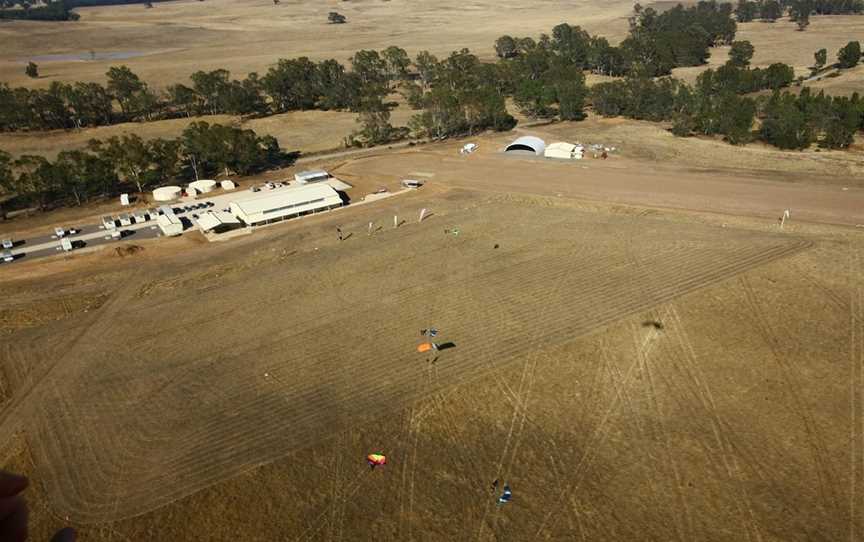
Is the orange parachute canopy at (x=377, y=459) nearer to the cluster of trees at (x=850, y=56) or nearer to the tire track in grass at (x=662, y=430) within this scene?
the tire track in grass at (x=662, y=430)

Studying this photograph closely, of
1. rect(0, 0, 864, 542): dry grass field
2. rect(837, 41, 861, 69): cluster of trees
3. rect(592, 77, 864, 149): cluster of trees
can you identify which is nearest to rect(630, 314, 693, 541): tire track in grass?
rect(0, 0, 864, 542): dry grass field

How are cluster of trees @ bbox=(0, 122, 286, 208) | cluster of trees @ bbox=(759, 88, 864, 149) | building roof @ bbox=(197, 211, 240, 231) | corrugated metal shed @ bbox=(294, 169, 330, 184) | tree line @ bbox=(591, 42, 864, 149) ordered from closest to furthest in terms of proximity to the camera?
building roof @ bbox=(197, 211, 240, 231)
cluster of trees @ bbox=(0, 122, 286, 208)
corrugated metal shed @ bbox=(294, 169, 330, 184)
cluster of trees @ bbox=(759, 88, 864, 149)
tree line @ bbox=(591, 42, 864, 149)

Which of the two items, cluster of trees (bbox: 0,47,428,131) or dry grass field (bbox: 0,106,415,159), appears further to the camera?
cluster of trees (bbox: 0,47,428,131)

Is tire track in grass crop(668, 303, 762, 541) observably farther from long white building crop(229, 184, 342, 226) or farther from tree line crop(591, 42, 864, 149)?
tree line crop(591, 42, 864, 149)

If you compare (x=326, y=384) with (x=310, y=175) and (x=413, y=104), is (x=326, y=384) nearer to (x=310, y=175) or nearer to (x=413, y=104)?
(x=310, y=175)

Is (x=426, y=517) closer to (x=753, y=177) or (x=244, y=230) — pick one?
(x=244, y=230)

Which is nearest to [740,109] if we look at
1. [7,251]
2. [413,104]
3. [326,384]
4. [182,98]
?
[413,104]
